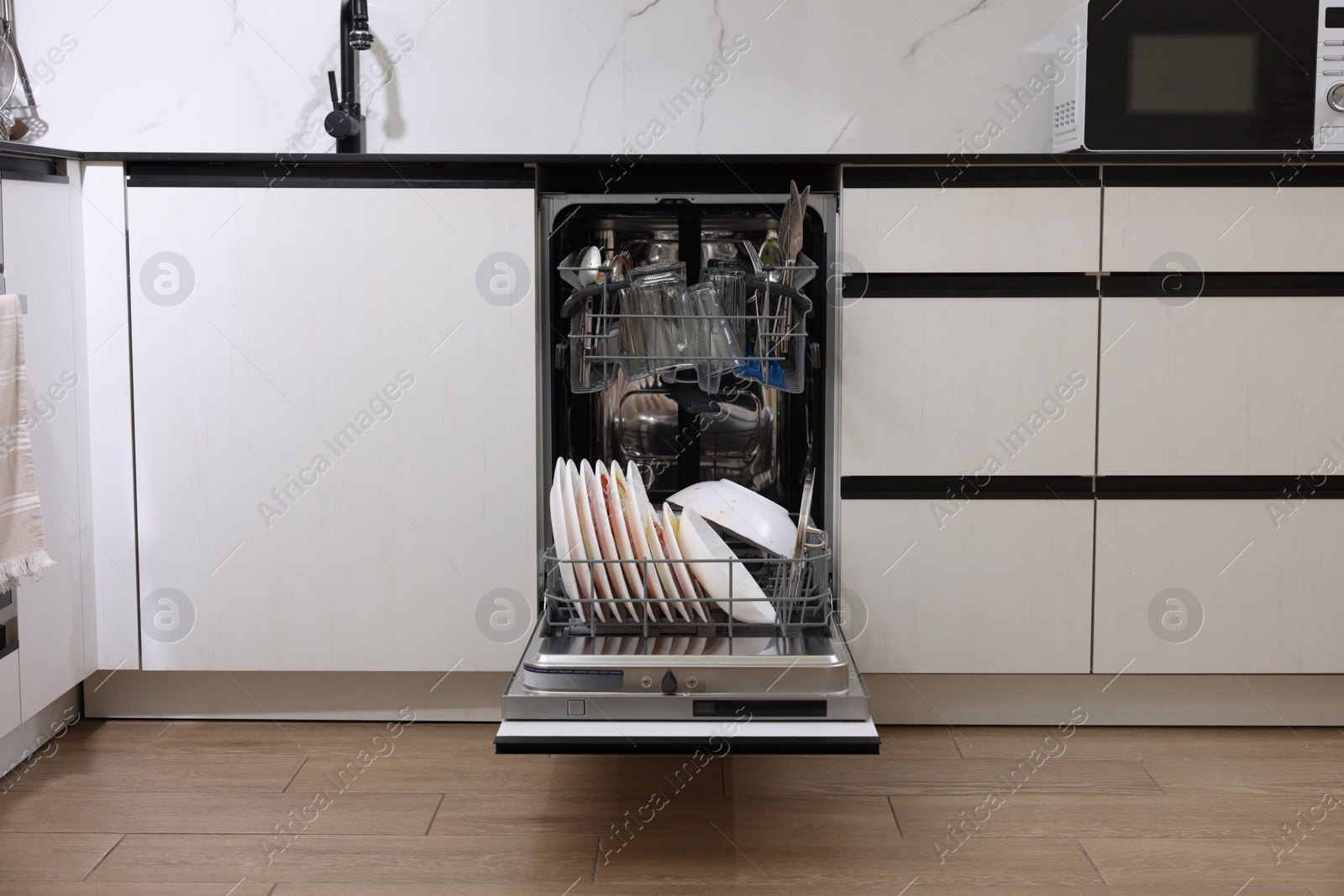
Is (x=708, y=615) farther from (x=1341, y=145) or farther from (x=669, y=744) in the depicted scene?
(x=1341, y=145)

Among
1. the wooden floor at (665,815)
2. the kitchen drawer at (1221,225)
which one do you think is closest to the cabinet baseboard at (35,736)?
the wooden floor at (665,815)

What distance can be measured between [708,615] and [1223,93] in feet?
4.62

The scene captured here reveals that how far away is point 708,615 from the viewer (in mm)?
1731

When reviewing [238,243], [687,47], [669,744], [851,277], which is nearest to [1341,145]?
[851,277]

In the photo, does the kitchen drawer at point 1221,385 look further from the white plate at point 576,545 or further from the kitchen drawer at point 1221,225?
the white plate at point 576,545

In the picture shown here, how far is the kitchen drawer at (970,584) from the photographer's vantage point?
6.68 ft

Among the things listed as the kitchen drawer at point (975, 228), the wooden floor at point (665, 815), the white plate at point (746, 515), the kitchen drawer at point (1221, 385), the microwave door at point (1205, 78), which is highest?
the microwave door at point (1205, 78)

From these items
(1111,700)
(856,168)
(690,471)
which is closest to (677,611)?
(690,471)

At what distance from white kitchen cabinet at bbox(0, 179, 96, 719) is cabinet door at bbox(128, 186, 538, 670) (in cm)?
11

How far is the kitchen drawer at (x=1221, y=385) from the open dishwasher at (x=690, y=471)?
55cm

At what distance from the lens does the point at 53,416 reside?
Result: 191cm

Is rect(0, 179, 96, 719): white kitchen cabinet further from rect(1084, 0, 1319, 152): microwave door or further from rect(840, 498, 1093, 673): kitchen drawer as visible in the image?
rect(1084, 0, 1319, 152): microwave door

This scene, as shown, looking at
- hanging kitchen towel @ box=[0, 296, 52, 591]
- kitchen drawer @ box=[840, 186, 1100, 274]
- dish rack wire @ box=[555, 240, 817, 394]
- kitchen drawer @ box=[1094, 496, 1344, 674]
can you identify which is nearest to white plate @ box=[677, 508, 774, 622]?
dish rack wire @ box=[555, 240, 817, 394]

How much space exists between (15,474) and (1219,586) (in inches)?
85.1
